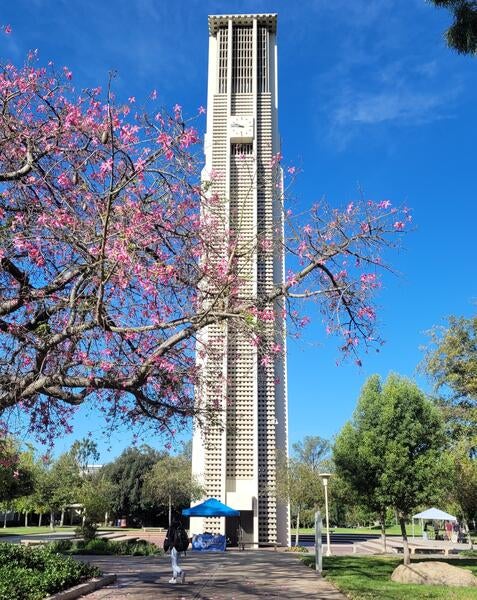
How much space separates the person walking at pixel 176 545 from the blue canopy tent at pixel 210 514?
14.8m

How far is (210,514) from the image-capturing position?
2639cm

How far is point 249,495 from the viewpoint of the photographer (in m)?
33.0

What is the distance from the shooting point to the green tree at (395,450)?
56.9ft

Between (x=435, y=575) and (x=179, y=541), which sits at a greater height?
(x=179, y=541)

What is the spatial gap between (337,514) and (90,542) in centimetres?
6019

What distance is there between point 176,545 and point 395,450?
27.1 feet

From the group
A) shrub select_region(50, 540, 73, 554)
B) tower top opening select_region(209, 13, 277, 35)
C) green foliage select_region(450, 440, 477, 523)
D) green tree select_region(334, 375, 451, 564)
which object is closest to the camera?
green tree select_region(334, 375, 451, 564)

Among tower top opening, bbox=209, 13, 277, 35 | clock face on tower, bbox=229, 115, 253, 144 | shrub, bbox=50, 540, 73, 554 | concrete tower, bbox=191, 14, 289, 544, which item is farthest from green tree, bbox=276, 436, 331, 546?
tower top opening, bbox=209, 13, 277, 35

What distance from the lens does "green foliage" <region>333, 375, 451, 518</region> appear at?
17.3 m

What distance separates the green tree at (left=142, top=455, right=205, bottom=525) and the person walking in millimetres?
23118

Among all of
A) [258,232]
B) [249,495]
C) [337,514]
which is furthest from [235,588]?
[337,514]

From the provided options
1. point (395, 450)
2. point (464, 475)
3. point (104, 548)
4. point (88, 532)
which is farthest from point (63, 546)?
point (464, 475)

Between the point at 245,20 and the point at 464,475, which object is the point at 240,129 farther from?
the point at 464,475

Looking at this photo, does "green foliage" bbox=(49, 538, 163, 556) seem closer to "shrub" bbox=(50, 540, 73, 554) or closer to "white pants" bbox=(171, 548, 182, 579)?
"shrub" bbox=(50, 540, 73, 554)
